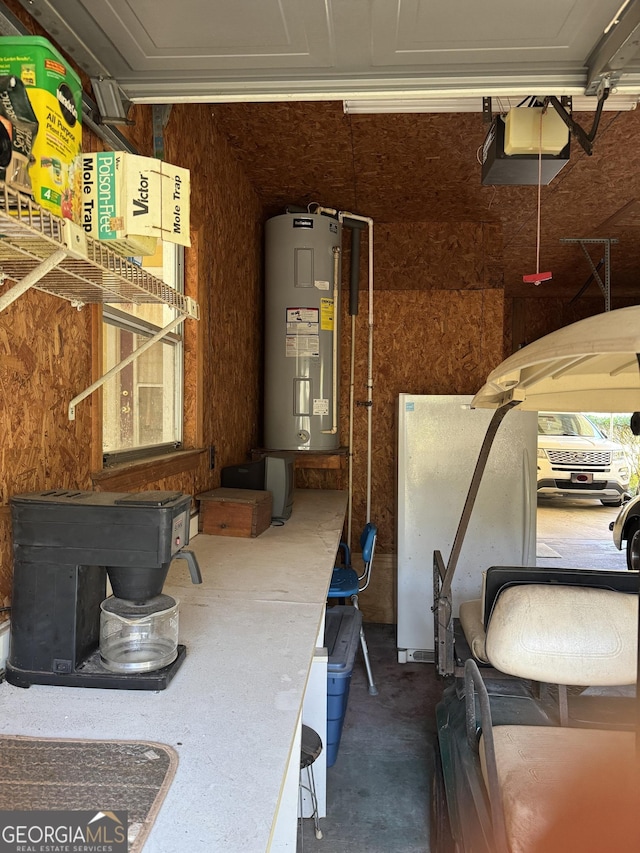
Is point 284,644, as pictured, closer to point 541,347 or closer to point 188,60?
point 541,347

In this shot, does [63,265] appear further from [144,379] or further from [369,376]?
[369,376]

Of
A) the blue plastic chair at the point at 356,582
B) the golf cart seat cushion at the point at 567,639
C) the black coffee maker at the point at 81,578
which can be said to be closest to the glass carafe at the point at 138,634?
the black coffee maker at the point at 81,578

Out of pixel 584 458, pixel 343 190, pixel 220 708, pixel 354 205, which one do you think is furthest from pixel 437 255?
pixel 584 458

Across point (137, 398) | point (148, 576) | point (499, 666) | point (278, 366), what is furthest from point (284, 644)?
point (278, 366)

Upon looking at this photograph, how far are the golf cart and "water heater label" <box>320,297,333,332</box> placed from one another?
195 cm

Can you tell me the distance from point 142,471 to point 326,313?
2.18 m

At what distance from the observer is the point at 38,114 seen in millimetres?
1078

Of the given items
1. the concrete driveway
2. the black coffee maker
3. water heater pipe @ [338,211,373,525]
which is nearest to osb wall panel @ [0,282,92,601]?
the black coffee maker

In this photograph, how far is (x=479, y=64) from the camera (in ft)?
5.24

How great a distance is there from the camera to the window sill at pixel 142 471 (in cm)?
194

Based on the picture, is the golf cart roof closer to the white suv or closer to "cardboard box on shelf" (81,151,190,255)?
"cardboard box on shelf" (81,151,190,255)

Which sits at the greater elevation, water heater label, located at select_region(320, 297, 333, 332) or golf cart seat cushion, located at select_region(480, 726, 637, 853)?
water heater label, located at select_region(320, 297, 333, 332)

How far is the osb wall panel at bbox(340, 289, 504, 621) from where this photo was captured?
4562 millimetres

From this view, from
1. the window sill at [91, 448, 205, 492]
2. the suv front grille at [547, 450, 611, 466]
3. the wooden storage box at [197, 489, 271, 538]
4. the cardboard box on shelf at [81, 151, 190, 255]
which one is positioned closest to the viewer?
the cardboard box on shelf at [81, 151, 190, 255]
